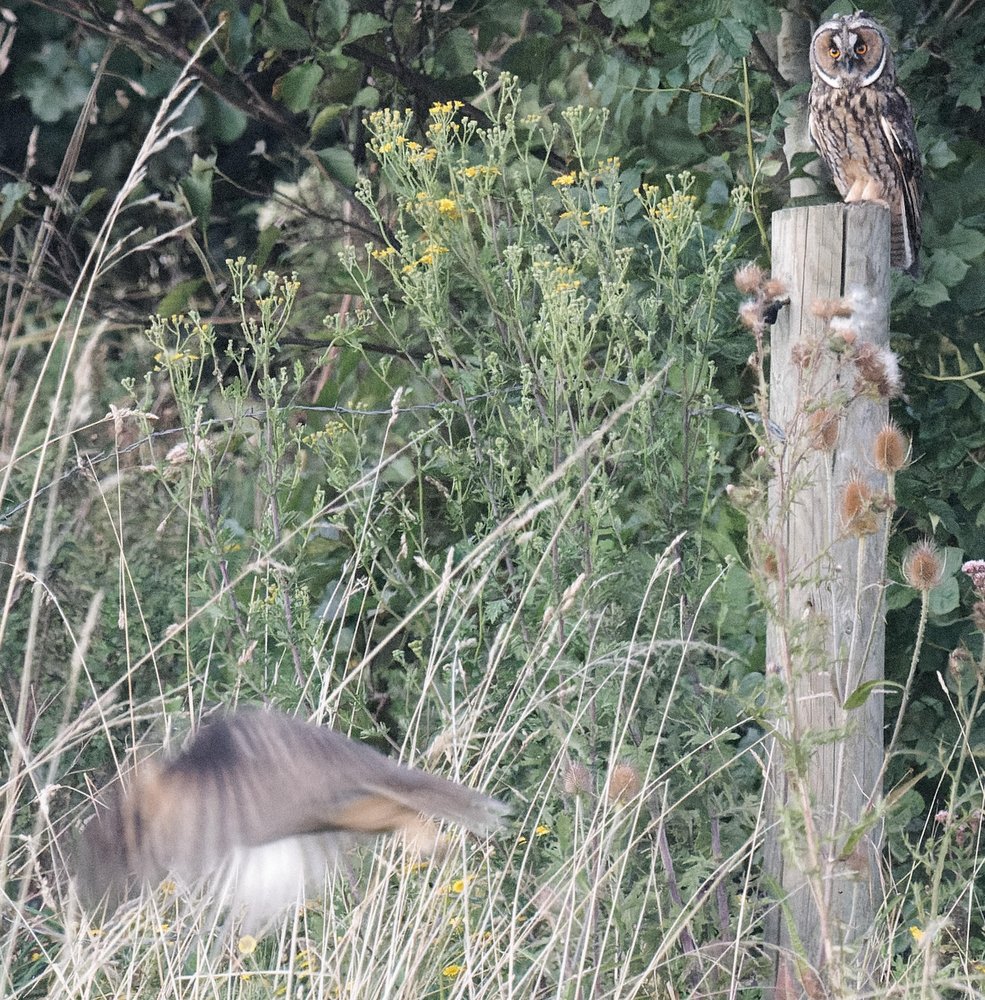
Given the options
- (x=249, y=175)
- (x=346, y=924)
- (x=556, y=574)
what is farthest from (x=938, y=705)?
(x=249, y=175)

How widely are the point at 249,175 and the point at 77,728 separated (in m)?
3.29

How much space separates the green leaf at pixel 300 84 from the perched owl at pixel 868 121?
1354 mm

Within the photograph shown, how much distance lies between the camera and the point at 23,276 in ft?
11.7

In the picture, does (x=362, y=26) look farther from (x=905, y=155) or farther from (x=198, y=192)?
(x=905, y=155)

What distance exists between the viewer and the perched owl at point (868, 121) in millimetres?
3248

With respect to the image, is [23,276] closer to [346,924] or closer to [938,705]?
[346,924]

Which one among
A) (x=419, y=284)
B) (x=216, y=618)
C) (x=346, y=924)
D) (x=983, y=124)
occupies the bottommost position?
(x=346, y=924)

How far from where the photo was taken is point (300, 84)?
3834 millimetres

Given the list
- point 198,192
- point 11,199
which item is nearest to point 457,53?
point 198,192

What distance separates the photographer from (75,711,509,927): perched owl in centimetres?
104

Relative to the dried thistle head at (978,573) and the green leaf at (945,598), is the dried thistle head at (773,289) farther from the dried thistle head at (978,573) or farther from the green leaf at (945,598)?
the green leaf at (945,598)

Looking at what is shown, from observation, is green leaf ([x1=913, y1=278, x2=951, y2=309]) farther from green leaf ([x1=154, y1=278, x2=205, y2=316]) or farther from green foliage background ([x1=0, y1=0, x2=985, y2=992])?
green leaf ([x1=154, y1=278, x2=205, y2=316])

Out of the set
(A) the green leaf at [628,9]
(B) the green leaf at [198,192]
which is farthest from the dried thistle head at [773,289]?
(B) the green leaf at [198,192]

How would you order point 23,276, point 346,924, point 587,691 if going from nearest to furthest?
point 346,924 < point 587,691 < point 23,276
